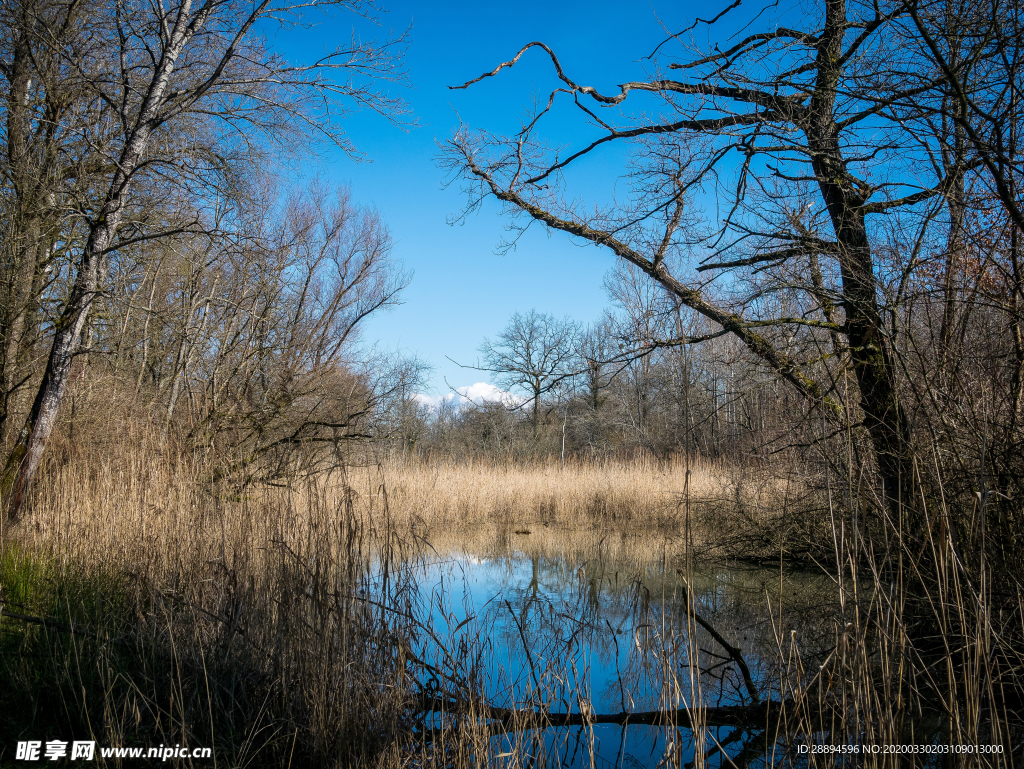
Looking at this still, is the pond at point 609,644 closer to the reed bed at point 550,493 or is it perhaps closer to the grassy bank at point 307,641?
the grassy bank at point 307,641

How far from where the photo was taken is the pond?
224 cm

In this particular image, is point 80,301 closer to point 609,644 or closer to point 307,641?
point 307,641

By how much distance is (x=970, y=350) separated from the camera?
103 inches

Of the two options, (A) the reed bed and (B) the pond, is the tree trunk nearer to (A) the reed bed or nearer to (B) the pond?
(B) the pond

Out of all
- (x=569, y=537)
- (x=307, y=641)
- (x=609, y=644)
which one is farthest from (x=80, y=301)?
(x=569, y=537)

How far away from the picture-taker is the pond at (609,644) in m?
2.24

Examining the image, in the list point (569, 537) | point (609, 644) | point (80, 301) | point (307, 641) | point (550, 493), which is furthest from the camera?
point (550, 493)

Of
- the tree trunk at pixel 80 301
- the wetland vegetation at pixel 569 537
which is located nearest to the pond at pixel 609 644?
the wetland vegetation at pixel 569 537

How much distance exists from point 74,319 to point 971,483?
255 inches

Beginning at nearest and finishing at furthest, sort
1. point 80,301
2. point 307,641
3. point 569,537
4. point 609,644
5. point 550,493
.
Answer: point 307,641, point 609,644, point 80,301, point 569,537, point 550,493

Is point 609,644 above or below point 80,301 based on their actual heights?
below

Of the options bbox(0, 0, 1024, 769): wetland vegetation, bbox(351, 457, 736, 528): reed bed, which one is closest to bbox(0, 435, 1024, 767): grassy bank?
bbox(0, 0, 1024, 769): wetland vegetation

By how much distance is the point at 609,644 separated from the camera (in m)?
3.94

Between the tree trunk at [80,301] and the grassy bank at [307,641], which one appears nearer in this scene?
the grassy bank at [307,641]
